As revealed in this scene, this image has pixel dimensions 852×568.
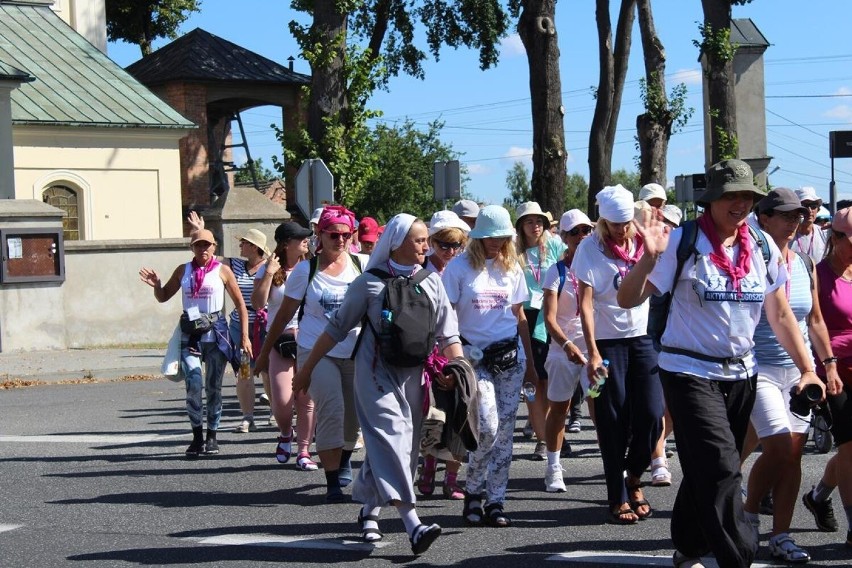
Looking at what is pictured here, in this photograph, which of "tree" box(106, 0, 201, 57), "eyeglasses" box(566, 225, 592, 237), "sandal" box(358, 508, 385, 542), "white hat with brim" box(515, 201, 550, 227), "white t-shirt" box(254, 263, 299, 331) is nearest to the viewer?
"sandal" box(358, 508, 385, 542)

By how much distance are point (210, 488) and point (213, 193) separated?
1393 inches

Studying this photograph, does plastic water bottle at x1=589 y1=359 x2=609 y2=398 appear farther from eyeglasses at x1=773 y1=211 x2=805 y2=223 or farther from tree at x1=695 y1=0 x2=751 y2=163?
tree at x1=695 y1=0 x2=751 y2=163

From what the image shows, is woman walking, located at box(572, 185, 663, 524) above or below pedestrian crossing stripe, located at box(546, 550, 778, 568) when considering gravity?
above

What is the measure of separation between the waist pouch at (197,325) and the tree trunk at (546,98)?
30.7 feet

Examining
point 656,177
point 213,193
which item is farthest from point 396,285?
point 213,193

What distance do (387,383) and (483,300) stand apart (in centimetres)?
121

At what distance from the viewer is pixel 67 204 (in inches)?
1310

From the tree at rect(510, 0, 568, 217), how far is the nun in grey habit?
12.2 meters

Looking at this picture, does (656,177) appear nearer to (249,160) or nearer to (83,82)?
(83,82)

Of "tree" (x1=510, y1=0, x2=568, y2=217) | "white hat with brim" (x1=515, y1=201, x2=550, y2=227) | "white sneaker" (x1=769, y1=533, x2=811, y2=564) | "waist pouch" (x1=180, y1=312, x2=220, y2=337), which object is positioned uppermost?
"tree" (x1=510, y1=0, x2=568, y2=217)

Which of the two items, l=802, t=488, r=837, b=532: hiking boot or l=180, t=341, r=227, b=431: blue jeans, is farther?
l=180, t=341, r=227, b=431: blue jeans

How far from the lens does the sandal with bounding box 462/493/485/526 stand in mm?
8047

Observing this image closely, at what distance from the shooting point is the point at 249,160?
151 feet

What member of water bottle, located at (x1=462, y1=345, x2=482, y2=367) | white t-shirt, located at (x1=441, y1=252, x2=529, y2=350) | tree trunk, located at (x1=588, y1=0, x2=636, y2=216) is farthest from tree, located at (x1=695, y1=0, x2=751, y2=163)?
water bottle, located at (x1=462, y1=345, x2=482, y2=367)
